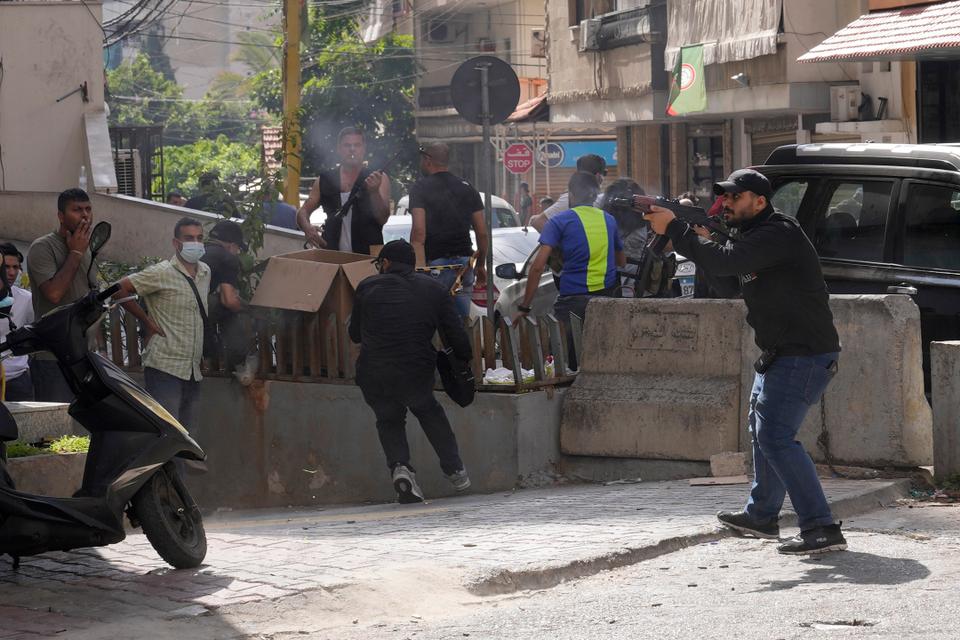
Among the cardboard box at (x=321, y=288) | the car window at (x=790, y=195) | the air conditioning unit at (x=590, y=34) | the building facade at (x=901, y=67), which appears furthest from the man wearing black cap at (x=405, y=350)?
the air conditioning unit at (x=590, y=34)

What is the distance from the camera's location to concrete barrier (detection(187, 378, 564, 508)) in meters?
9.63

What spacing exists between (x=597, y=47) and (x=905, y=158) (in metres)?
19.1

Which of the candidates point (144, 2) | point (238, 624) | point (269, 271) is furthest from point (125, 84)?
point (238, 624)

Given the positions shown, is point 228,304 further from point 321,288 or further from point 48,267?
point 48,267

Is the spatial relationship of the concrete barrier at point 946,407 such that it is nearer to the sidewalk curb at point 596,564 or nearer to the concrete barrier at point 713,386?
the concrete barrier at point 713,386

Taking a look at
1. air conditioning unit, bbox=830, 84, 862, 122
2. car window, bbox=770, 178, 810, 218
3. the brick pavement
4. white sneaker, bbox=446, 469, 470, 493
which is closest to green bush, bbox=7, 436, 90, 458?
the brick pavement

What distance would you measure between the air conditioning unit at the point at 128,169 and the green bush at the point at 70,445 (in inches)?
758

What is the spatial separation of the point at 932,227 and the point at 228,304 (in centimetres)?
466

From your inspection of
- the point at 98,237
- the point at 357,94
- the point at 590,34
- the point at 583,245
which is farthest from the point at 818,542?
the point at 357,94

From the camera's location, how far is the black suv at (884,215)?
883 cm

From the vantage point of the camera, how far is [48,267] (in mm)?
8648

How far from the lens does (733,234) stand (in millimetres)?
6809

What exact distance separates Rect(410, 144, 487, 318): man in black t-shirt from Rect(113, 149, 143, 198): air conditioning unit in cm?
1618

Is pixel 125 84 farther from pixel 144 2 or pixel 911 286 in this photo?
pixel 911 286
